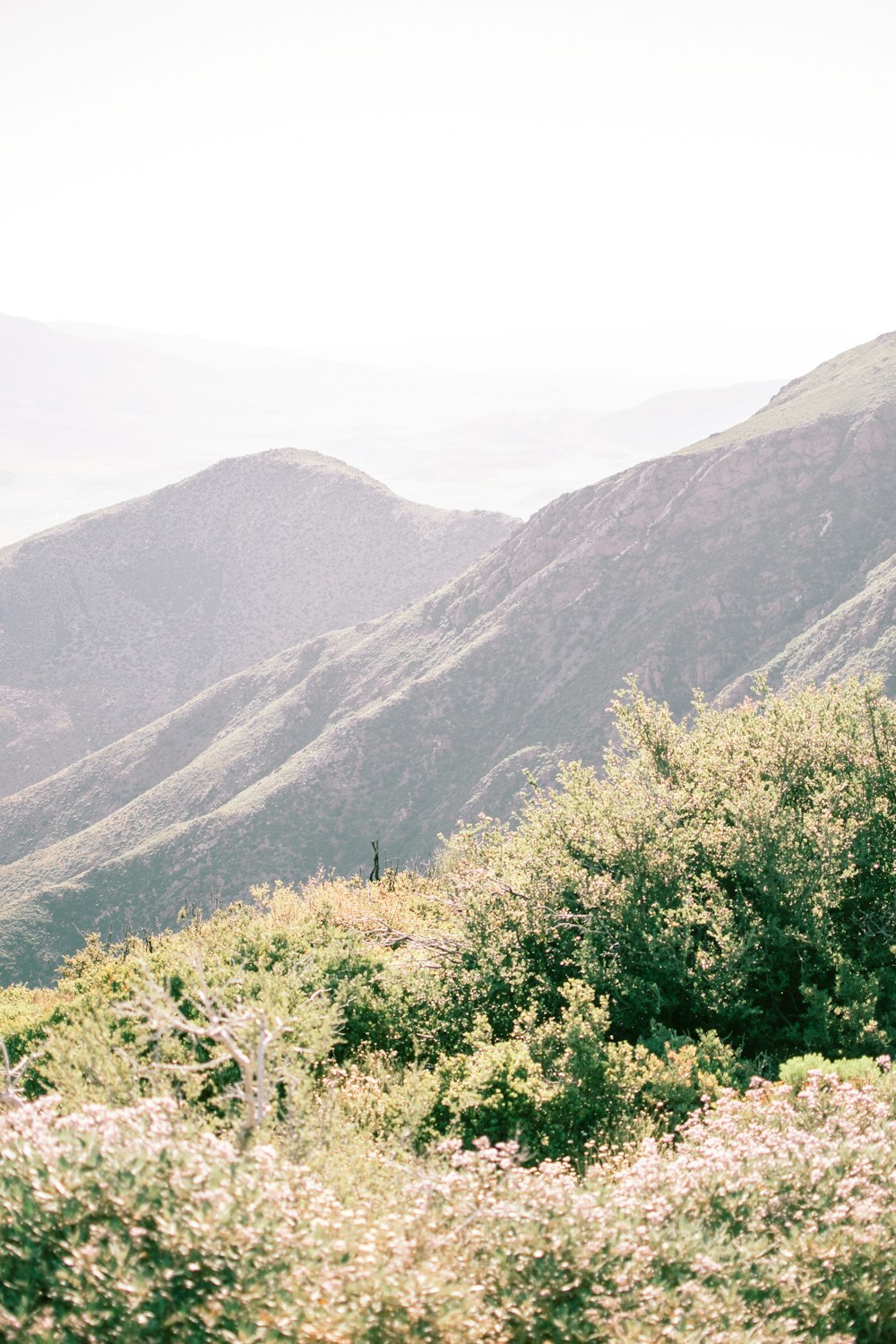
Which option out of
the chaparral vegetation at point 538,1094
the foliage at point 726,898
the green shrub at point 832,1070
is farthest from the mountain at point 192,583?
the green shrub at point 832,1070

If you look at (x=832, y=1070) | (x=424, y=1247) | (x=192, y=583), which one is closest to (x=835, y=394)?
(x=192, y=583)

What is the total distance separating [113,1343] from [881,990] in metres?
15.7

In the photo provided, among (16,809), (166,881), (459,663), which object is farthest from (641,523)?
(16,809)

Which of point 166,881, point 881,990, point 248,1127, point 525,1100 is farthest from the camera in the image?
point 166,881

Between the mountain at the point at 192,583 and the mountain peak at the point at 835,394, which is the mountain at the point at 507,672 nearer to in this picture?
the mountain peak at the point at 835,394

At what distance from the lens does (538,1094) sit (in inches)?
665

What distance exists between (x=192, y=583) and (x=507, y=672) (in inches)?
3215

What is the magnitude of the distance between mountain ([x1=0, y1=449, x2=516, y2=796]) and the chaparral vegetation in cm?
11979

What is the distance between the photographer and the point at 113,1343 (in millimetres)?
8648

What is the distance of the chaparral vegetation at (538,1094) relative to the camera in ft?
30.0

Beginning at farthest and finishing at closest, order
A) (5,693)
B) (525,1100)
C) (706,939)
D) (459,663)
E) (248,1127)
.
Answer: (5,693) → (459,663) → (706,939) → (525,1100) → (248,1127)

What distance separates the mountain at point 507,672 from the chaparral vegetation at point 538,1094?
5237 centimetres

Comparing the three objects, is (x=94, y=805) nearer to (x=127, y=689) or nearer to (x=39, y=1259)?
(x=127, y=689)

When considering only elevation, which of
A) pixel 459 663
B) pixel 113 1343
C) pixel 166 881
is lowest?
pixel 166 881
